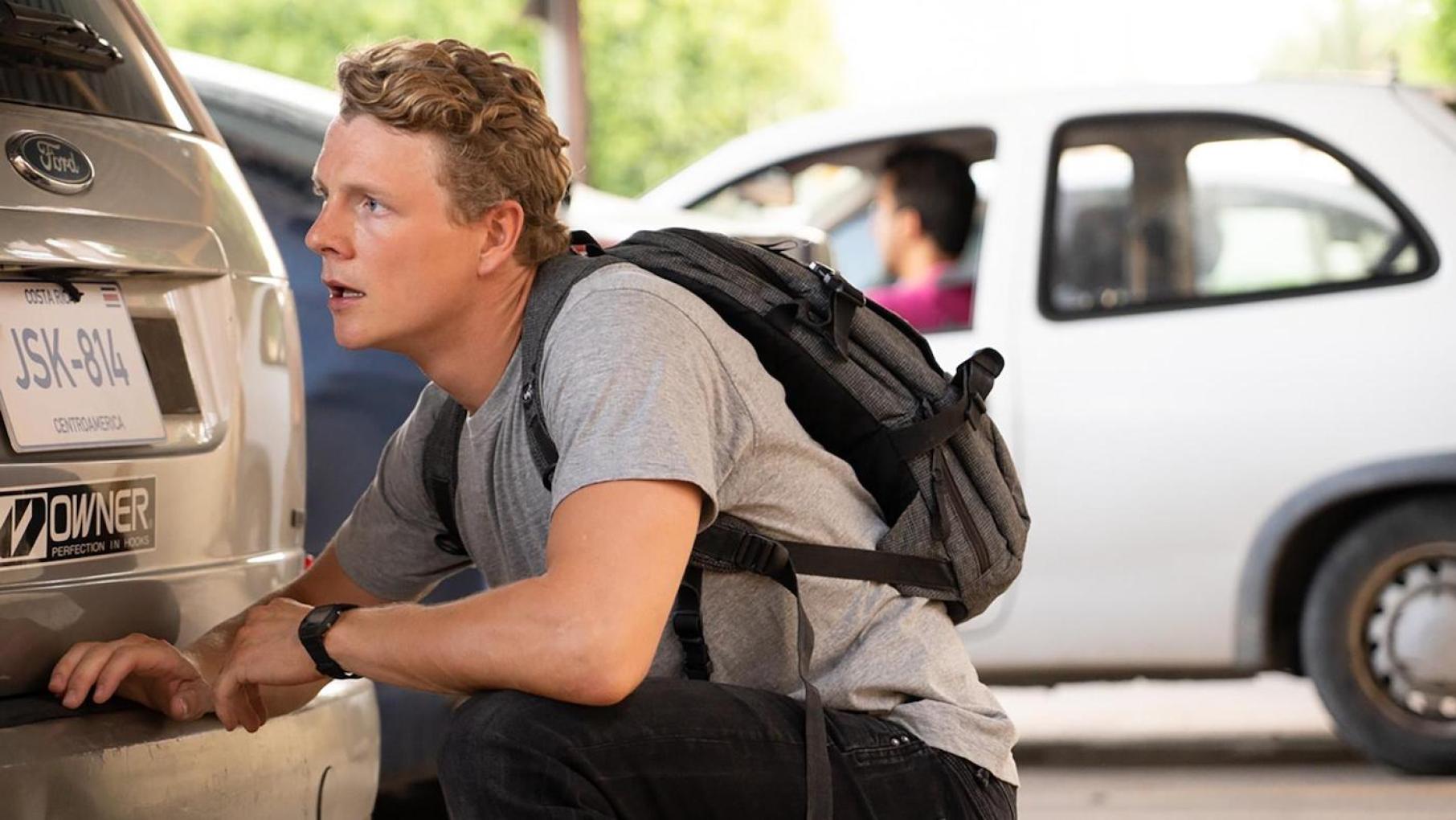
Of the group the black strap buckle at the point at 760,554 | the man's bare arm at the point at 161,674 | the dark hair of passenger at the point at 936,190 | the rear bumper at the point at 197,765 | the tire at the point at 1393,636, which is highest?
the dark hair of passenger at the point at 936,190

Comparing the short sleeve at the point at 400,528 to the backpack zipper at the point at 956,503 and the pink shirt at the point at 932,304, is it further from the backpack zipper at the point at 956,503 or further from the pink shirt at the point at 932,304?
the pink shirt at the point at 932,304

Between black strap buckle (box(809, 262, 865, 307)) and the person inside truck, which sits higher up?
black strap buckle (box(809, 262, 865, 307))

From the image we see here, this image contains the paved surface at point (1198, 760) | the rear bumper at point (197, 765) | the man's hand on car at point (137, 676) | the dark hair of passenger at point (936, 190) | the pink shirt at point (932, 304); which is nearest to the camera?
the rear bumper at point (197, 765)

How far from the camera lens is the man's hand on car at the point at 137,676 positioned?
8.57ft

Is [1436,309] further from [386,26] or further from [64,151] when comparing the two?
[386,26]

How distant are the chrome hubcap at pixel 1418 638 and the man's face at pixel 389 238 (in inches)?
146

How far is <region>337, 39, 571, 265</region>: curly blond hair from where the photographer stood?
106 inches

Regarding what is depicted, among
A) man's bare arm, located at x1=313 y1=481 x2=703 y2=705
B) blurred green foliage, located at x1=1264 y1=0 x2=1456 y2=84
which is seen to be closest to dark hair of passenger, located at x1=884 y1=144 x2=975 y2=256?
man's bare arm, located at x1=313 y1=481 x2=703 y2=705

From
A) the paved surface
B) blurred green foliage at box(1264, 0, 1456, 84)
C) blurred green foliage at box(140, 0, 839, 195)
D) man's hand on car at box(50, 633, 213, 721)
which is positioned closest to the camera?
man's hand on car at box(50, 633, 213, 721)

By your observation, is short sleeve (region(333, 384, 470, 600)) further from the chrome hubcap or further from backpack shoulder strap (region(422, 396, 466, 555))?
the chrome hubcap

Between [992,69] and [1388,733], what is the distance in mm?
49726

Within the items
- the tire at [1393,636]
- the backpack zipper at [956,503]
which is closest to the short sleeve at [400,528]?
the backpack zipper at [956,503]

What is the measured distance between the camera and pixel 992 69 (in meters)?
54.4

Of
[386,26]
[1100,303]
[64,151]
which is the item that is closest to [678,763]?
[64,151]
